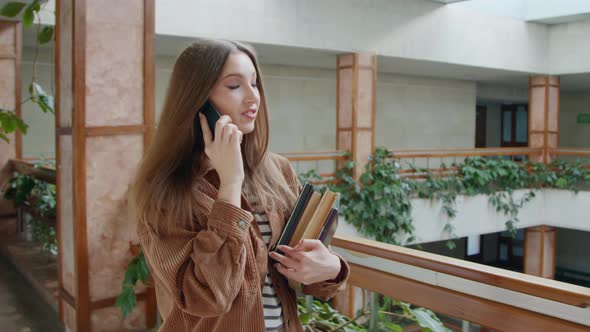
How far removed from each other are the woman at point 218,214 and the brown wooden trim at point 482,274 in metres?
0.41

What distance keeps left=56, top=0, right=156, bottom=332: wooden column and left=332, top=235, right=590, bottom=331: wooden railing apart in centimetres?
203

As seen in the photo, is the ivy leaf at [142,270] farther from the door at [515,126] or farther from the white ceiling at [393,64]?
the door at [515,126]

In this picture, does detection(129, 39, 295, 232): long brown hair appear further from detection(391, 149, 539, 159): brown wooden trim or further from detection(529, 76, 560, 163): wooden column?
detection(529, 76, 560, 163): wooden column

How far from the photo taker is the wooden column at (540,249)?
41.0 feet

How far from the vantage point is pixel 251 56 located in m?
1.44

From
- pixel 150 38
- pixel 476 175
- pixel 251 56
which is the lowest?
pixel 476 175

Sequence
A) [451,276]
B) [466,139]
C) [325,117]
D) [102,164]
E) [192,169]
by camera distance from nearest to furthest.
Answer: [192,169] → [451,276] → [102,164] → [325,117] → [466,139]

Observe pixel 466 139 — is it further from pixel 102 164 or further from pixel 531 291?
pixel 531 291

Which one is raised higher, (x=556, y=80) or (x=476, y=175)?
(x=556, y=80)

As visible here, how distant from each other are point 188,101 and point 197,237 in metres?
0.32

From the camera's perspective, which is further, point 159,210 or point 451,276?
point 451,276

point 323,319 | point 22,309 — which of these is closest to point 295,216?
point 323,319

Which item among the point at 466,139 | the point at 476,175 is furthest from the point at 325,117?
the point at 466,139

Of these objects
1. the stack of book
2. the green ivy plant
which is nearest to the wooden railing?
the stack of book
